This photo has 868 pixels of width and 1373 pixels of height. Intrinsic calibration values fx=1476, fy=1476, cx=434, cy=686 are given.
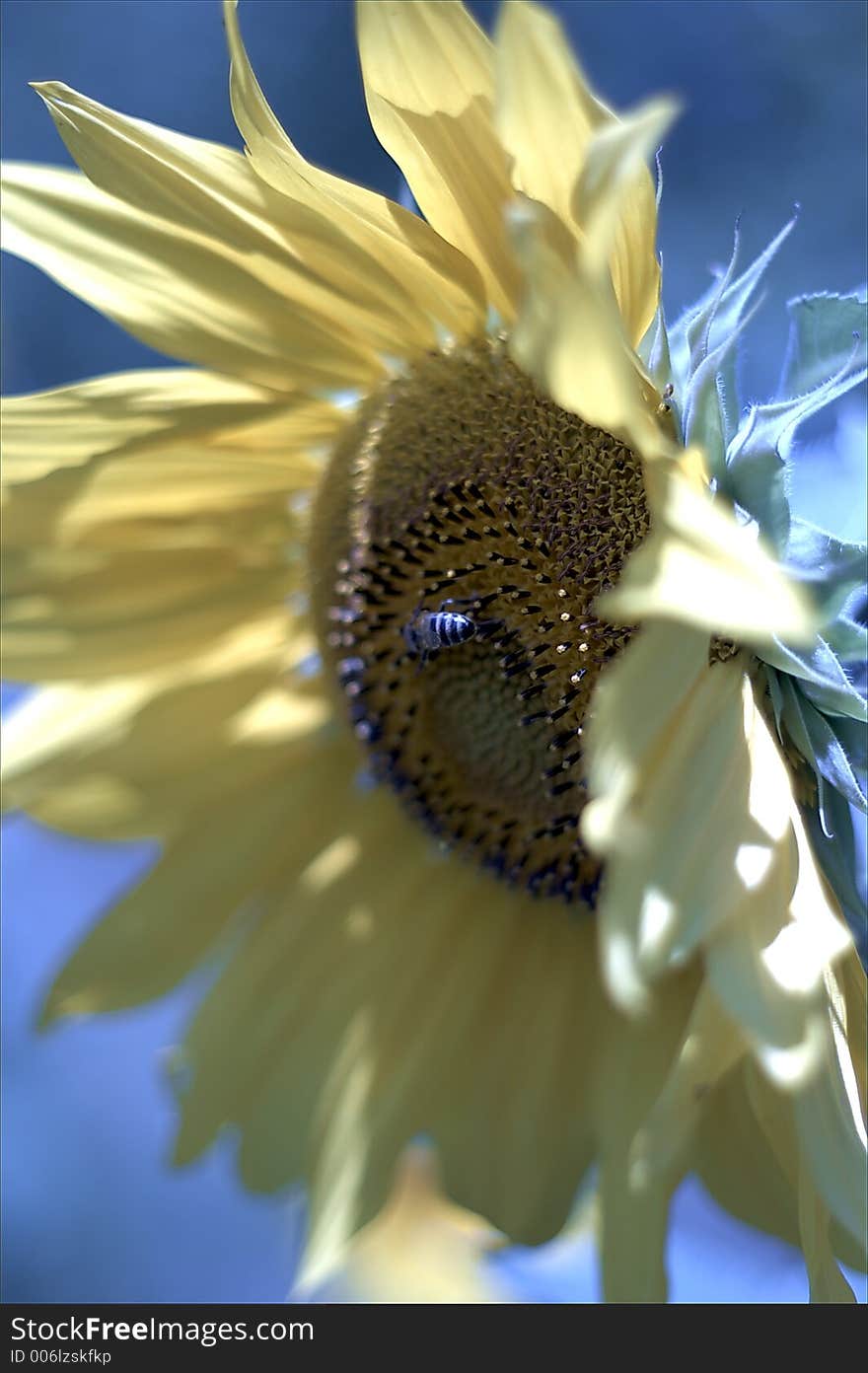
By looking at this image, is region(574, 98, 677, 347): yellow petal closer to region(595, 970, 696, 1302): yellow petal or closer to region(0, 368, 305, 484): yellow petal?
region(0, 368, 305, 484): yellow petal

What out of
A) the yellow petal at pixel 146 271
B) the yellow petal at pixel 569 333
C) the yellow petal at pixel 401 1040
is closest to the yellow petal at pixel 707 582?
the yellow petal at pixel 569 333

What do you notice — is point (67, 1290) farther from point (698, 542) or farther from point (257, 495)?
point (698, 542)

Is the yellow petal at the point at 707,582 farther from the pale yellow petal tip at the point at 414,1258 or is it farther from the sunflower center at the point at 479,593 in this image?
the pale yellow petal tip at the point at 414,1258

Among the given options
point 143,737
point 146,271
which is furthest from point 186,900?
point 146,271

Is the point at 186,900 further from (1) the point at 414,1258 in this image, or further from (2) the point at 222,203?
(1) the point at 414,1258

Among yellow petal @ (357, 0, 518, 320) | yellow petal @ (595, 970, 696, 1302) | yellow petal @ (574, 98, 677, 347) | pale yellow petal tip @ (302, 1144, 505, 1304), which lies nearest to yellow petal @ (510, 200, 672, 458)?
yellow petal @ (574, 98, 677, 347)
